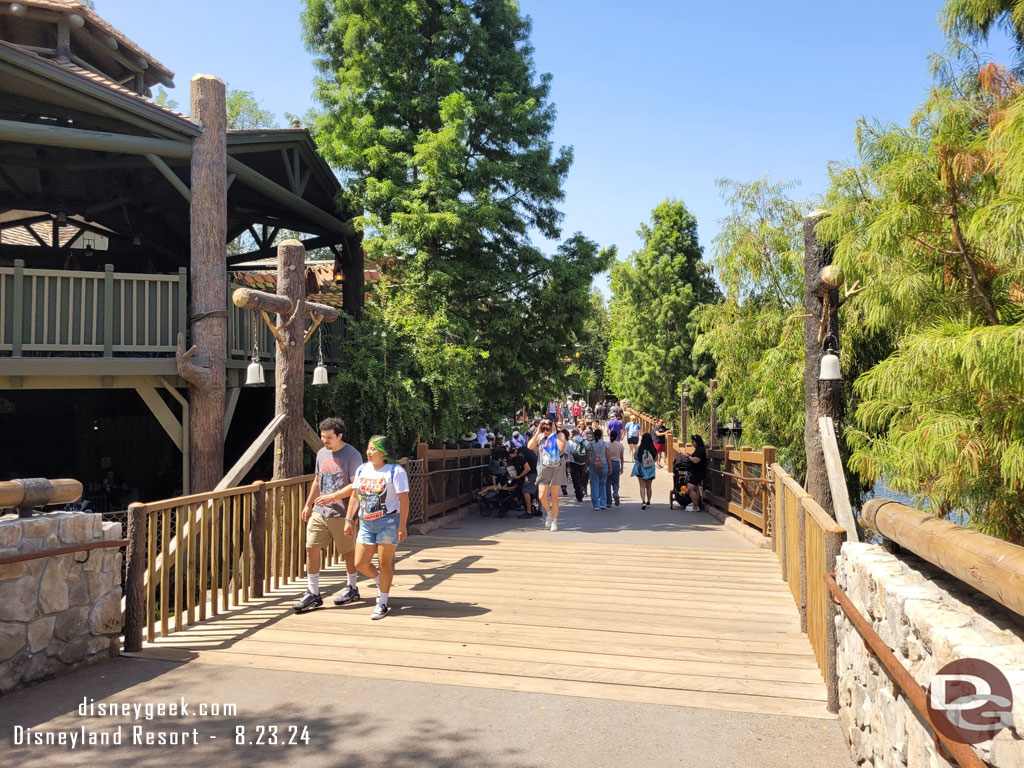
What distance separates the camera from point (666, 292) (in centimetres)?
2580

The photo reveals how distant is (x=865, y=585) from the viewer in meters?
3.80

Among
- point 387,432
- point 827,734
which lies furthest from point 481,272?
point 827,734

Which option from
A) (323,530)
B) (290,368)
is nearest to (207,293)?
(290,368)

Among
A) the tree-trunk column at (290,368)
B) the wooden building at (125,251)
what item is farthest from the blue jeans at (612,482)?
the tree-trunk column at (290,368)

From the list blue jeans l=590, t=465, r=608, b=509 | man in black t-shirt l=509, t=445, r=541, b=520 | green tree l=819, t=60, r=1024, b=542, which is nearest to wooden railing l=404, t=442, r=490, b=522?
man in black t-shirt l=509, t=445, r=541, b=520

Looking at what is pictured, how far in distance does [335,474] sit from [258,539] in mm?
1022

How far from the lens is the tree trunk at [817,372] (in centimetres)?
725

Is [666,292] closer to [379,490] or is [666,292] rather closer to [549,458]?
[549,458]

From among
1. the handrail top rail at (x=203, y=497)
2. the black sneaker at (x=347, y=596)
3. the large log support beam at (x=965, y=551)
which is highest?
the handrail top rail at (x=203, y=497)

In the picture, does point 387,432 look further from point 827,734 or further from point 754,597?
point 827,734

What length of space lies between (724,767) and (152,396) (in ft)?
30.6

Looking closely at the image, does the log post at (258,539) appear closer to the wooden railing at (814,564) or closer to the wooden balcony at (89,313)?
the wooden balcony at (89,313)

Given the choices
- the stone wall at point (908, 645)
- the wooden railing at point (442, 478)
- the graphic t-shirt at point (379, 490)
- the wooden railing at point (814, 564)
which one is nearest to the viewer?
the stone wall at point (908, 645)

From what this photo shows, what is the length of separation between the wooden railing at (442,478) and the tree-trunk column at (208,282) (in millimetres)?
2876
